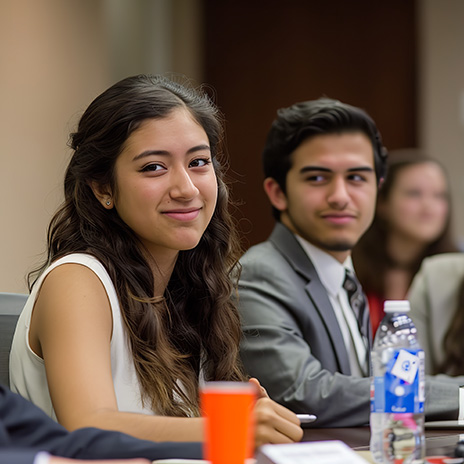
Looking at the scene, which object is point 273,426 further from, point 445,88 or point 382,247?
point 445,88

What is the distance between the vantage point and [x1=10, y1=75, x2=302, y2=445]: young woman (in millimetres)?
1345

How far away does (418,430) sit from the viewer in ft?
3.92

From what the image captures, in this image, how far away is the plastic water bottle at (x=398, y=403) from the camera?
44.9 inches

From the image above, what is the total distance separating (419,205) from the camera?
12.1ft

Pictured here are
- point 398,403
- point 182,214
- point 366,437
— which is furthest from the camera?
point 182,214

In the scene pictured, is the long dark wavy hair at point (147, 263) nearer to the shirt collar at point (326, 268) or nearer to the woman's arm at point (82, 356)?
the woman's arm at point (82, 356)

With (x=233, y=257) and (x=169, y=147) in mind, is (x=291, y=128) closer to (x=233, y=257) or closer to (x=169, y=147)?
(x=233, y=257)

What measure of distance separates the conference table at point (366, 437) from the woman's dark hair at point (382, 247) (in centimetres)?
217

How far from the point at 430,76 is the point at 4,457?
4607 millimetres

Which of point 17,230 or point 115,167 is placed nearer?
point 115,167

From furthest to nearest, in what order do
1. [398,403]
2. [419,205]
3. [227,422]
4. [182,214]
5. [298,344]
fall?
[419,205] < [298,344] < [182,214] < [398,403] < [227,422]

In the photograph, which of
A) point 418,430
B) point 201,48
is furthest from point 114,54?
point 418,430

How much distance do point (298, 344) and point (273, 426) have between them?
0.65m

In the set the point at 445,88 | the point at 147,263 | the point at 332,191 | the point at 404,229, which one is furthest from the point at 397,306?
the point at 445,88
